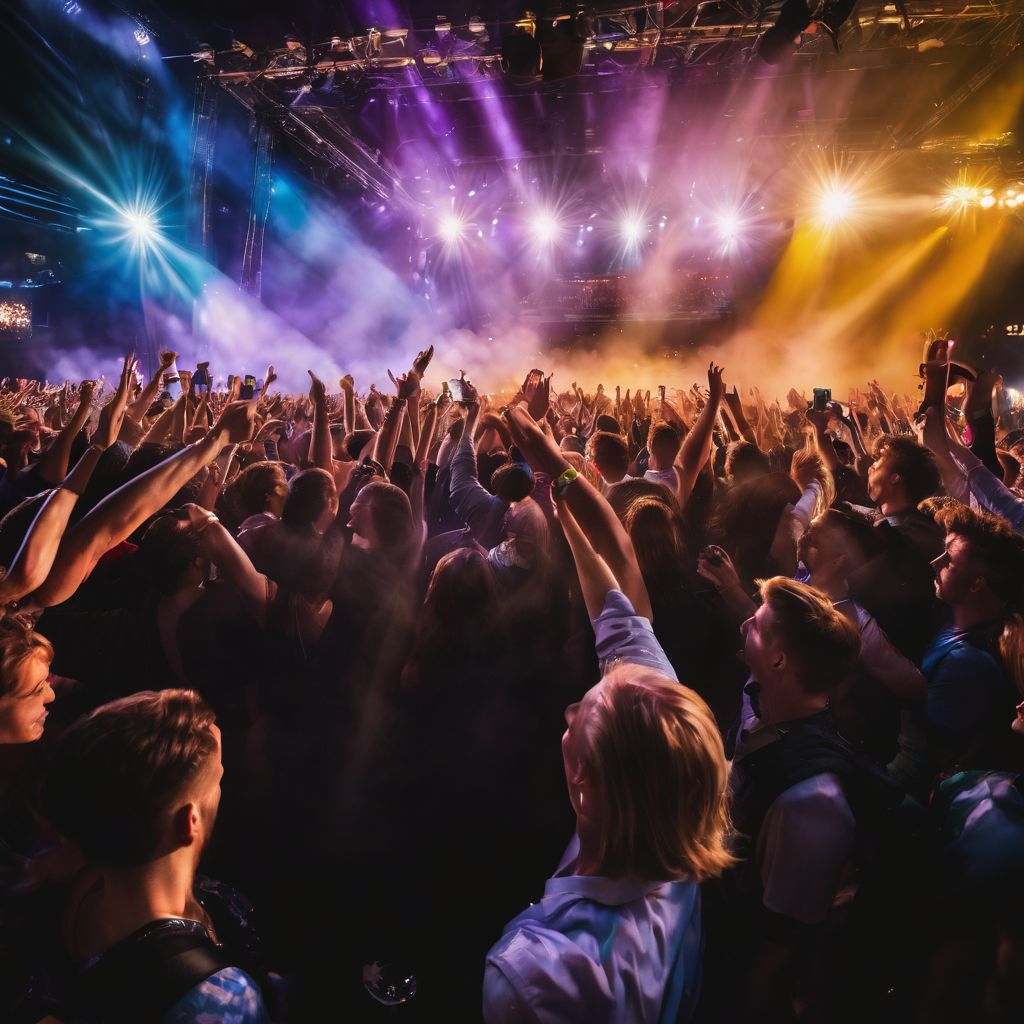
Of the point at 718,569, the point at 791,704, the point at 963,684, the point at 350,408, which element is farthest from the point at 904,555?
the point at 350,408

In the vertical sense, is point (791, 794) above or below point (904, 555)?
below

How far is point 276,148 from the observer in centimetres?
1161

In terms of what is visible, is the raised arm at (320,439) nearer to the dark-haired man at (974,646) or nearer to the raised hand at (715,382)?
the raised hand at (715,382)

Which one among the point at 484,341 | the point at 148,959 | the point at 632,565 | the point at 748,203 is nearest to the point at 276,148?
the point at 484,341

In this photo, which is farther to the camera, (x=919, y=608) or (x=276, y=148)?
(x=276, y=148)

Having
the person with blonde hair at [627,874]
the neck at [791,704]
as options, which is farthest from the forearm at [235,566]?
the neck at [791,704]

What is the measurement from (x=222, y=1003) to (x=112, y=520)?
1.43 m

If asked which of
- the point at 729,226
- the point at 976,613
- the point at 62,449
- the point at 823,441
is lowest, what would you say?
the point at 976,613

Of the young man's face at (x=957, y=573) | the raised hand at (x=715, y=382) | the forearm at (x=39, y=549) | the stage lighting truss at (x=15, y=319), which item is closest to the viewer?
the forearm at (x=39, y=549)

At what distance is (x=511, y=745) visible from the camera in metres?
2.14

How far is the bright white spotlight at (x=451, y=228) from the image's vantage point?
17031mm

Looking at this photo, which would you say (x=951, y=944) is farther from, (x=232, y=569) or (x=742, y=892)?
(x=232, y=569)

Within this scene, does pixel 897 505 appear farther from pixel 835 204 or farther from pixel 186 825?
pixel 835 204

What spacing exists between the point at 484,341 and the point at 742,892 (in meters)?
19.0
